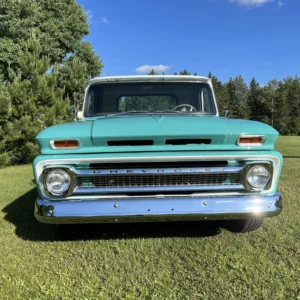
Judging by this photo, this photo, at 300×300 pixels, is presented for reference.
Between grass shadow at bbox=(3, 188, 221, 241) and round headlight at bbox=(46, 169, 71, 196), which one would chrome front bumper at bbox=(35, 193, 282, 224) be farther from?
grass shadow at bbox=(3, 188, 221, 241)

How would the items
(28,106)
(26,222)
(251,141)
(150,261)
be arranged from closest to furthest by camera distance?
(251,141), (150,261), (26,222), (28,106)

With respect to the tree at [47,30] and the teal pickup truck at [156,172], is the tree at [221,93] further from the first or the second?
the teal pickup truck at [156,172]

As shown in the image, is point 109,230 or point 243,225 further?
point 109,230

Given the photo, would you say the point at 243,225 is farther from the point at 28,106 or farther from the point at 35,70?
the point at 35,70

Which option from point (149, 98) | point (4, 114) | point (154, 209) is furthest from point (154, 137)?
point (4, 114)

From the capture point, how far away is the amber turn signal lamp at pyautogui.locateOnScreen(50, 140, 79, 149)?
8.80ft

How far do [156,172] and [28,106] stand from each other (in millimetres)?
8890

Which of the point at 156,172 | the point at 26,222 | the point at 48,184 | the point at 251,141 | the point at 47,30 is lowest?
the point at 26,222

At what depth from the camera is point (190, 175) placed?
2.75 meters

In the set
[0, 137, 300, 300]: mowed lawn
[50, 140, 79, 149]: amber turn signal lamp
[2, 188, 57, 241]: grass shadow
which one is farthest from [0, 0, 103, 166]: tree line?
[50, 140, 79, 149]: amber turn signal lamp

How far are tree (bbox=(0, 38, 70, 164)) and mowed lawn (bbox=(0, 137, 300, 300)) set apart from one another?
685 cm

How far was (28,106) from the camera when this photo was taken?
34.3 ft

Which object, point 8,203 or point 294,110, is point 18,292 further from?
point 294,110

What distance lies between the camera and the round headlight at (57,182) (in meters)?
2.71
